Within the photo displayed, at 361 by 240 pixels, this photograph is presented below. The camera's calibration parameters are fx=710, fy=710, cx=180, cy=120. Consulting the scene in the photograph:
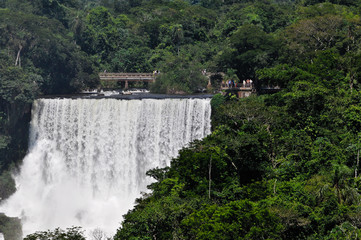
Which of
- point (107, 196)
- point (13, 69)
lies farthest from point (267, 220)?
point (13, 69)

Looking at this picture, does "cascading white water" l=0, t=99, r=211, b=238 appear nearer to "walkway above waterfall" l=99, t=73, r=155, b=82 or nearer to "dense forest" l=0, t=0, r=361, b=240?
"dense forest" l=0, t=0, r=361, b=240

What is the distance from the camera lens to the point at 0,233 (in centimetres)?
4350

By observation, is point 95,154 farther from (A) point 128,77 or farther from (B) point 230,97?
(A) point 128,77

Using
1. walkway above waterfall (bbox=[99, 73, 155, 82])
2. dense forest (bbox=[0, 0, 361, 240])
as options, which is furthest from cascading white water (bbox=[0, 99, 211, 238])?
walkway above waterfall (bbox=[99, 73, 155, 82])

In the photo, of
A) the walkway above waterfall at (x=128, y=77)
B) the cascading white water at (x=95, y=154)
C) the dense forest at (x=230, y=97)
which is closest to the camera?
the dense forest at (x=230, y=97)

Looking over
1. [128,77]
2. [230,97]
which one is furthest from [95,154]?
[128,77]

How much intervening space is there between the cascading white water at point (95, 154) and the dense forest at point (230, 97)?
5.67 feet

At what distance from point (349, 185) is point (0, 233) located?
2292 centimetres

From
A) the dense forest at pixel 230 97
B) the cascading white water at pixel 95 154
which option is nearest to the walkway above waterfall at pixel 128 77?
the dense forest at pixel 230 97

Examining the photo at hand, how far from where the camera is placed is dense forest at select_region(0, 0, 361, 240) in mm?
28312

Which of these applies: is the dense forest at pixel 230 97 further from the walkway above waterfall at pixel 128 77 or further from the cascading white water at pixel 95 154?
the cascading white water at pixel 95 154

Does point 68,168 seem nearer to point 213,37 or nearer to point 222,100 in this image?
point 222,100

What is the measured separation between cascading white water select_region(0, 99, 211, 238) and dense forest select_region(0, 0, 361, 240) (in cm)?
173

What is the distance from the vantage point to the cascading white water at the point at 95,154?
45.1m
